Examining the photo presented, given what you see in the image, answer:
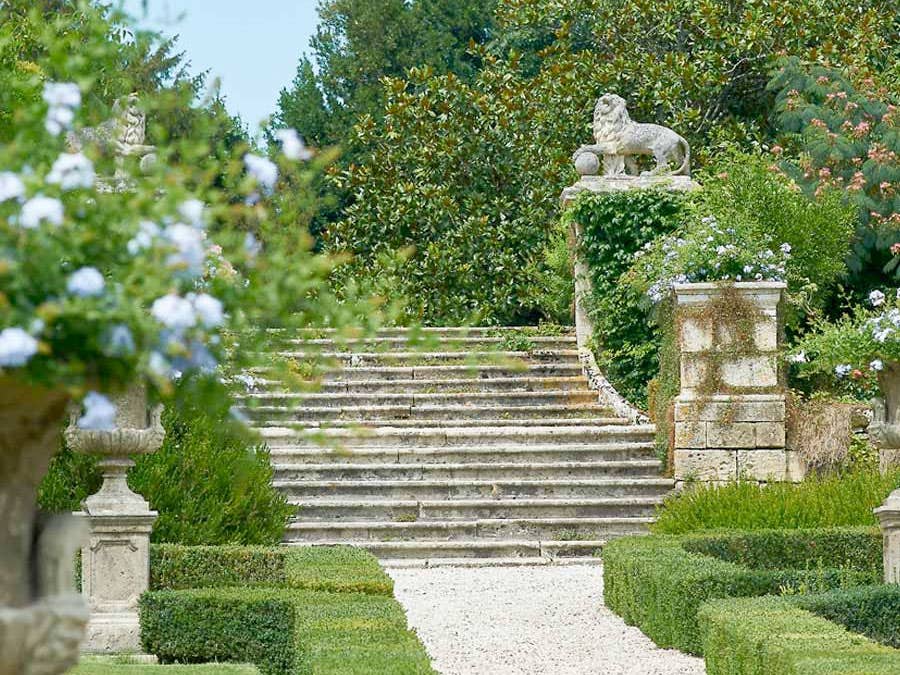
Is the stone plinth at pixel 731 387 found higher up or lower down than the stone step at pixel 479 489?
higher up

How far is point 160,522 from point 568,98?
13900 mm

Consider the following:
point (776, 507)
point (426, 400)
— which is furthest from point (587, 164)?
point (776, 507)

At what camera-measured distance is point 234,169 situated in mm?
3758

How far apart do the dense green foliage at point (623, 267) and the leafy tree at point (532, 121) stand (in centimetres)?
529

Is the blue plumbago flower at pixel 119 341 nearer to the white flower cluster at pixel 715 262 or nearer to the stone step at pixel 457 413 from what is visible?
the white flower cluster at pixel 715 262

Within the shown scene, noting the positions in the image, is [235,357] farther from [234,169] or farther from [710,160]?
[710,160]

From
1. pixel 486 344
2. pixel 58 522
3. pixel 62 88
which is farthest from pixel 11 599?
pixel 486 344

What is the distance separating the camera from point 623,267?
17.0m

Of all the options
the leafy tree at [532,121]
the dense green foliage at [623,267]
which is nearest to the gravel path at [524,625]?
the dense green foliage at [623,267]

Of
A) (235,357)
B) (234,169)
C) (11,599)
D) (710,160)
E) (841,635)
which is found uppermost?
(710,160)

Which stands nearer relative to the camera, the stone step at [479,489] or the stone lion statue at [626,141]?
the stone step at [479,489]

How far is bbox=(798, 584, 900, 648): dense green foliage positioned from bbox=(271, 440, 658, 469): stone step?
21.5 feet

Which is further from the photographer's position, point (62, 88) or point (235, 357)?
point (235, 357)

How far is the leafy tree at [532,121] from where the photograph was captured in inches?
891
